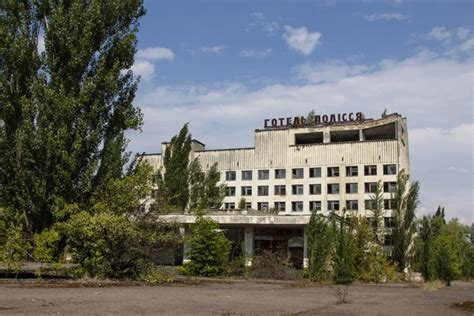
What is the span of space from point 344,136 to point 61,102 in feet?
189

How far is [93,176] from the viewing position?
22.6m

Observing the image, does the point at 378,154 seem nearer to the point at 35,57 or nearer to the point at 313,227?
the point at 313,227

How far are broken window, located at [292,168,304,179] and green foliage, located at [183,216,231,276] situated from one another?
42.0 meters

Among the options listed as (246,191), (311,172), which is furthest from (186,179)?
(311,172)

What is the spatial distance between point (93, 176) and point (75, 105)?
10.1 feet

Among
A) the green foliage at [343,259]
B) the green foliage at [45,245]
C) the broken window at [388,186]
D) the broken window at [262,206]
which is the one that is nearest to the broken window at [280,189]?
the broken window at [262,206]

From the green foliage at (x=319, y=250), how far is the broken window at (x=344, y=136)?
40.9 m


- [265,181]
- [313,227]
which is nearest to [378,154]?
[265,181]

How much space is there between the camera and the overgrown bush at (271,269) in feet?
111

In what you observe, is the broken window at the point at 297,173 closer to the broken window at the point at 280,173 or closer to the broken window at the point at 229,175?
the broken window at the point at 280,173

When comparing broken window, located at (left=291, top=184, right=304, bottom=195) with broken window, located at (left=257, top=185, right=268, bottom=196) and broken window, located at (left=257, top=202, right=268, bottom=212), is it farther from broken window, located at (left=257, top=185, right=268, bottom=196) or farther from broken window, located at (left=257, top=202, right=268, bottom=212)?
broken window, located at (left=257, top=202, right=268, bottom=212)

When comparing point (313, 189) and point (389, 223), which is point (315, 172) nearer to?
point (313, 189)

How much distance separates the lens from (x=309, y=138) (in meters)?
75.7

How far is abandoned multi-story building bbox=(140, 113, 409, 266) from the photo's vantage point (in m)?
68.9
